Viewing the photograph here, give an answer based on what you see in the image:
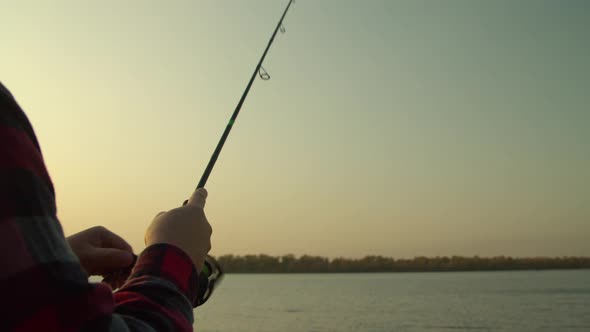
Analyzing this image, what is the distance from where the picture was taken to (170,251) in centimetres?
103

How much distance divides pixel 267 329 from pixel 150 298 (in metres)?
26.0

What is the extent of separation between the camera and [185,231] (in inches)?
42.6

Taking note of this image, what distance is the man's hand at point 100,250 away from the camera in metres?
1.29

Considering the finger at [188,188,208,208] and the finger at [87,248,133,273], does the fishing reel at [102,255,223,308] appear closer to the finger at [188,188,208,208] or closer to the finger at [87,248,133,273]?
the finger at [87,248,133,273]

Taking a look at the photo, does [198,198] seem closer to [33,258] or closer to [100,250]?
[100,250]

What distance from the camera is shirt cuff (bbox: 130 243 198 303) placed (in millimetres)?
998

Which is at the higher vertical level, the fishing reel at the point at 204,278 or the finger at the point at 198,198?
the finger at the point at 198,198

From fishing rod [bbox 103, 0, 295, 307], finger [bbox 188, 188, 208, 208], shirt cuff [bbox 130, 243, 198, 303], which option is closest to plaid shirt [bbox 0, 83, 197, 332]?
shirt cuff [bbox 130, 243, 198, 303]

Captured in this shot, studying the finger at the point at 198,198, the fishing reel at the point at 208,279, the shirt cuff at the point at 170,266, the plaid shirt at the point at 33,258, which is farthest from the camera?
the finger at the point at 198,198

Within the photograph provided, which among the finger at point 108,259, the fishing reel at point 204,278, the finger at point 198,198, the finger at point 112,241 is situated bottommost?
the fishing reel at point 204,278

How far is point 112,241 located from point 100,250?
0.07m

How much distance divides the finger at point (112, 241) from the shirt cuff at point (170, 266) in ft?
1.11

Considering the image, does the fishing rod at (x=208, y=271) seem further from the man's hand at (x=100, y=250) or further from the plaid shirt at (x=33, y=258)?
the plaid shirt at (x=33, y=258)

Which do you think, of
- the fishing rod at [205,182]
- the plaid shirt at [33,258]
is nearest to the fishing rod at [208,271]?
the fishing rod at [205,182]
